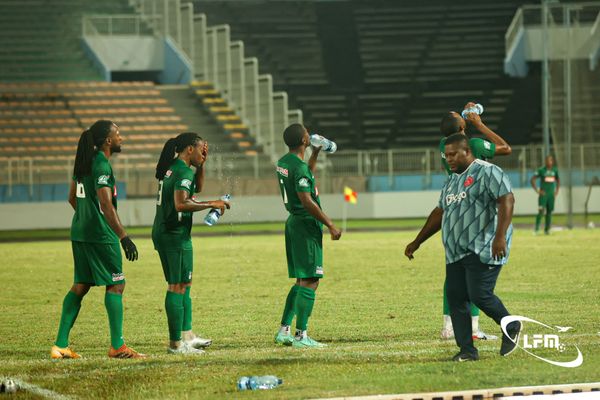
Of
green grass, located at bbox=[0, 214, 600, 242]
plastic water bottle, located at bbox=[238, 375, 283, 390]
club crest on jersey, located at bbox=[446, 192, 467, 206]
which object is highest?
club crest on jersey, located at bbox=[446, 192, 467, 206]

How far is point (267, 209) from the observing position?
142 ft

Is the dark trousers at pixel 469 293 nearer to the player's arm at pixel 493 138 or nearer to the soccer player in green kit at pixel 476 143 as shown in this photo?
the soccer player in green kit at pixel 476 143

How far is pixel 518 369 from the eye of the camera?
941 cm

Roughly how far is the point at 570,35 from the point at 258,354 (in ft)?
87.2

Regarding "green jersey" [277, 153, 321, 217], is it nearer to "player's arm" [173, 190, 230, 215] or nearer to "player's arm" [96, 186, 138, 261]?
"player's arm" [173, 190, 230, 215]

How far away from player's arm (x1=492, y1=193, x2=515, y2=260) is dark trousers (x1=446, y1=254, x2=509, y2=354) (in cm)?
21

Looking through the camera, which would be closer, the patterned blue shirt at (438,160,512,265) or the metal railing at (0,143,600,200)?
the patterned blue shirt at (438,160,512,265)

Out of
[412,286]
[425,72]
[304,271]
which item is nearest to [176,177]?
[304,271]

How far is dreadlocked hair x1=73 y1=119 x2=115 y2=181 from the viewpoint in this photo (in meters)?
11.1

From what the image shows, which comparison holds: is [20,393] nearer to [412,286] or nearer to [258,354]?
[258,354]

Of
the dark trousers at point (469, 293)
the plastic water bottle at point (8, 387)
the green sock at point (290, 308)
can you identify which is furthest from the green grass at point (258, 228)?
the plastic water bottle at point (8, 387)

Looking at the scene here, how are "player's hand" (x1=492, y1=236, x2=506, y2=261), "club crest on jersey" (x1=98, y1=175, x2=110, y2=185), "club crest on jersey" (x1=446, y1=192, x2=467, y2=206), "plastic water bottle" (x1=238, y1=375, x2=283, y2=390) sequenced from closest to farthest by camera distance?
"plastic water bottle" (x1=238, y1=375, x2=283, y2=390) < "player's hand" (x1=492, y1=236, x2=506, y2=261) < "club crest on jersey" (x1=446, y1=192, x2=467, y2=206) < "club crest on jersey" (x1=98, y1=175, x2=110, y2=185)

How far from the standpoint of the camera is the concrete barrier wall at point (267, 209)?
41.6 metres

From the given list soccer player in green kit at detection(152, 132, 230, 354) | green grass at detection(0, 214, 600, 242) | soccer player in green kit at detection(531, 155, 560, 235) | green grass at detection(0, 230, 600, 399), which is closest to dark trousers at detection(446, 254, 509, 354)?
green grass at detection(0, 230, 600, 399)
